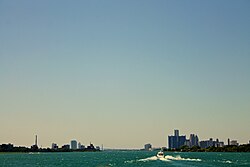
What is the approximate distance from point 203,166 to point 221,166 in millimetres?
5110

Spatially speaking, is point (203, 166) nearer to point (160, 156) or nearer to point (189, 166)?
point (189, 166)

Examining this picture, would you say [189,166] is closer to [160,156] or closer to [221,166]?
[221,166]

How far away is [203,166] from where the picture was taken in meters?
89.5

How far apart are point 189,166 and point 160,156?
59.1 meters

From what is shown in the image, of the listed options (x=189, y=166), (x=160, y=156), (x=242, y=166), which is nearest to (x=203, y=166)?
(x=189, y=166)

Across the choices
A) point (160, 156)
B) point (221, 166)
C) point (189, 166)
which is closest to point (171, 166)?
point (189, 166)

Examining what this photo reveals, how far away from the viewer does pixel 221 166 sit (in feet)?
301

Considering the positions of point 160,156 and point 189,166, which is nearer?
point 189,166

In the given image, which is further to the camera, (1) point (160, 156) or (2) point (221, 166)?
(1) point (160, 156)

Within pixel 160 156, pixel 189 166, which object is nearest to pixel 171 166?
pixel 189 166

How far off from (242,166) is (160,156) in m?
55.4

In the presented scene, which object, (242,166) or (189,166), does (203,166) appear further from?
(242,166)

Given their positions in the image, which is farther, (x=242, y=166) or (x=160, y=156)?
(x=160, y=156)

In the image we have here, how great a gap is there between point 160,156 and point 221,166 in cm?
5558
